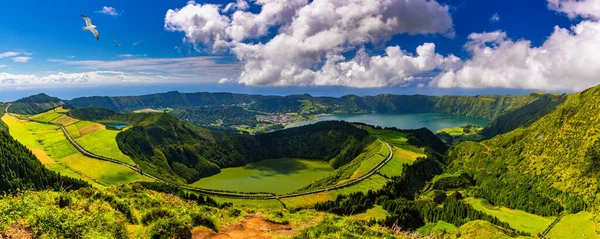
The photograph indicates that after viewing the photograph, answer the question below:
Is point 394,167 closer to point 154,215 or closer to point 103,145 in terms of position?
point 154,215

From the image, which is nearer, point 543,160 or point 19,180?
point 19,180

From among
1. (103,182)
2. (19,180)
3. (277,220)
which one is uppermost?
(277,220)

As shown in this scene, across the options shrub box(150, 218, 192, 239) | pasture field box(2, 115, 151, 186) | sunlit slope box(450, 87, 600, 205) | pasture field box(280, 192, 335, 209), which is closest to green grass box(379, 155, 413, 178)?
sunlit slope box(450, 87, 600, 205)

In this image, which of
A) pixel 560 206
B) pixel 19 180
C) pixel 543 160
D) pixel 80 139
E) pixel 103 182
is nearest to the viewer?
pixel 19 180

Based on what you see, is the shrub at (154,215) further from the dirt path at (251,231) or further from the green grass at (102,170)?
the green grass at (102,170)

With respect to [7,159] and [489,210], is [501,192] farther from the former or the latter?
[7,159]

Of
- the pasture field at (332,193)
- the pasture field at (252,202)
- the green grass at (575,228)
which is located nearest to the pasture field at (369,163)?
the pasture field at (332,193)

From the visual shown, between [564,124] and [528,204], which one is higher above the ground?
[564,124]

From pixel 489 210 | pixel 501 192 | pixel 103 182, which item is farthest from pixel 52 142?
pixel 501 192
